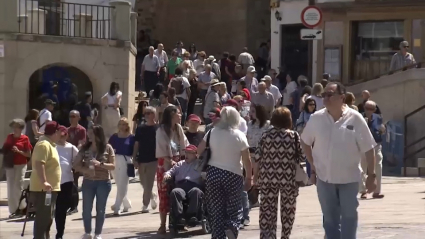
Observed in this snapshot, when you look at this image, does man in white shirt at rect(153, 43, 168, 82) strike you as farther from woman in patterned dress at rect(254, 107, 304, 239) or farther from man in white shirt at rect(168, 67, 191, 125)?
woman in patterned dress at rect(254, 107, 304, 239)

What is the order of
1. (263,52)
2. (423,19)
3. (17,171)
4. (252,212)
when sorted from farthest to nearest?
(263,52), (423,19), (17,171), (252,212)

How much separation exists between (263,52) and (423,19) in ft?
24.2

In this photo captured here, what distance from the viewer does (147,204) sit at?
1683 centimetres

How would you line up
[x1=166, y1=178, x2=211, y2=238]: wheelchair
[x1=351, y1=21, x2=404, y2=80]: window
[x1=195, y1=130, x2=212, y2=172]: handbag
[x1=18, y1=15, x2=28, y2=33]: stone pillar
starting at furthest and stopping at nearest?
[x1=351, y1=21, x2=404, y2=80]: window < [x1=18, y1=15, x2=28, y2=33]: stone pillar < [x1=166, y1=178, x2=211, y2=238]: wheelchair < [x1=195, y1=130, x2=212, y2=172]: handbag

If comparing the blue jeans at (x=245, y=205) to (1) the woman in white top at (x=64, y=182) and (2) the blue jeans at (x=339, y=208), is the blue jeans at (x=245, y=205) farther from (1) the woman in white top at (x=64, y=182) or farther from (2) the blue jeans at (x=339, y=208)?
(2) the blue jeans at (x=339, y=208)

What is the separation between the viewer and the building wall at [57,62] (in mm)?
23359

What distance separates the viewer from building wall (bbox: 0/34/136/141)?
23359 millimetres

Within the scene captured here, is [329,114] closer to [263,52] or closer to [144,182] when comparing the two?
[144,182]

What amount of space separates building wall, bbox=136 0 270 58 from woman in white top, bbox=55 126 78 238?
1002 inches

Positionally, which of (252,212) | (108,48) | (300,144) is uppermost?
(108,48)

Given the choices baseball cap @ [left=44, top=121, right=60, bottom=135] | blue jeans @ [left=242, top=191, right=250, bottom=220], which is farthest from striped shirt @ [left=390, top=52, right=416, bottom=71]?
baseball cap @ [left=44, top=121, right=60, bottom=135]

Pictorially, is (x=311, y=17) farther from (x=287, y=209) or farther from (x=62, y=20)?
(x=287, y=209)

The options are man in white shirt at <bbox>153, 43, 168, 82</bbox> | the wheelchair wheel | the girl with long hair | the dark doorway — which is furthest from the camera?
the dark doorway

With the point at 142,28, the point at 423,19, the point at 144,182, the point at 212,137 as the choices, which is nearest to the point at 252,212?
the point at 144,182
